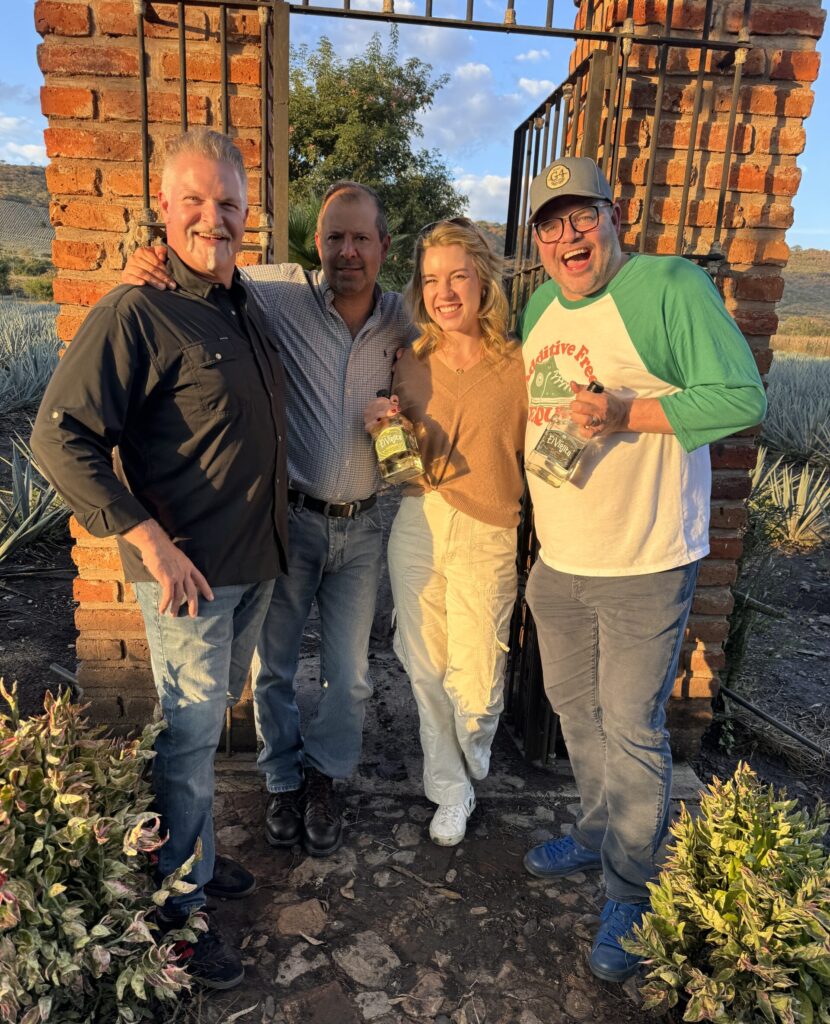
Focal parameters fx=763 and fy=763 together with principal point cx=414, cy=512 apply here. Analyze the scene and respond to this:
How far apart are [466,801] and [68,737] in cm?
146

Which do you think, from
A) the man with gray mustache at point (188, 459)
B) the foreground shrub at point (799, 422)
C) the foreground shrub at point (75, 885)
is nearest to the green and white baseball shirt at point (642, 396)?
the man with gray mustache at point (188, 459)

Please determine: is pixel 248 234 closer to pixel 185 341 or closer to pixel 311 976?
pixel 185 341

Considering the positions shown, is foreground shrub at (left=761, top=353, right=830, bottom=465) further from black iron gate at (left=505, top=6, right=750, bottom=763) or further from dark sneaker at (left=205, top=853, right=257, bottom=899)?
dark sneaker at (left=205, top=853, right=257, bottom=899)

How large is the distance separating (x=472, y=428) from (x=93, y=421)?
1.18m

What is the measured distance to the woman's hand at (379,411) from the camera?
244 cm

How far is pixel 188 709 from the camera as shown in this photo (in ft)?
6.77

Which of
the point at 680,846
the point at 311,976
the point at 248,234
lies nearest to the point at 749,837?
the point at 680,846

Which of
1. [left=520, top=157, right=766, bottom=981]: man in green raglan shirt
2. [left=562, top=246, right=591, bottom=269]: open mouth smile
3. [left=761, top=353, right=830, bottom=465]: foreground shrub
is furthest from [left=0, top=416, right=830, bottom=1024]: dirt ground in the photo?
[left=761, top=353, right=830, bottom=465]: foreground shrub

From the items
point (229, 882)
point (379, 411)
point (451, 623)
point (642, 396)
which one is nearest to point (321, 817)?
point (229, 882)

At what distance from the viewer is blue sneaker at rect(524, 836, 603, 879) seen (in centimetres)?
265

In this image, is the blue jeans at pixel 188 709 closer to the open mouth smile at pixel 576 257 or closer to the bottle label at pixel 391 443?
the bottle label at pixel 391 443

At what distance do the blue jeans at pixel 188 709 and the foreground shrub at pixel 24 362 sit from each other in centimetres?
736

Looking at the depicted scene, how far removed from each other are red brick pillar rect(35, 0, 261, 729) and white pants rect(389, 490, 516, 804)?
1294 millimetres

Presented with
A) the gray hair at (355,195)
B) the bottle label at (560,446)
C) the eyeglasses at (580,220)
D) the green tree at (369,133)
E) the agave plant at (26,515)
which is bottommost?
the agave plant at (26,515)
